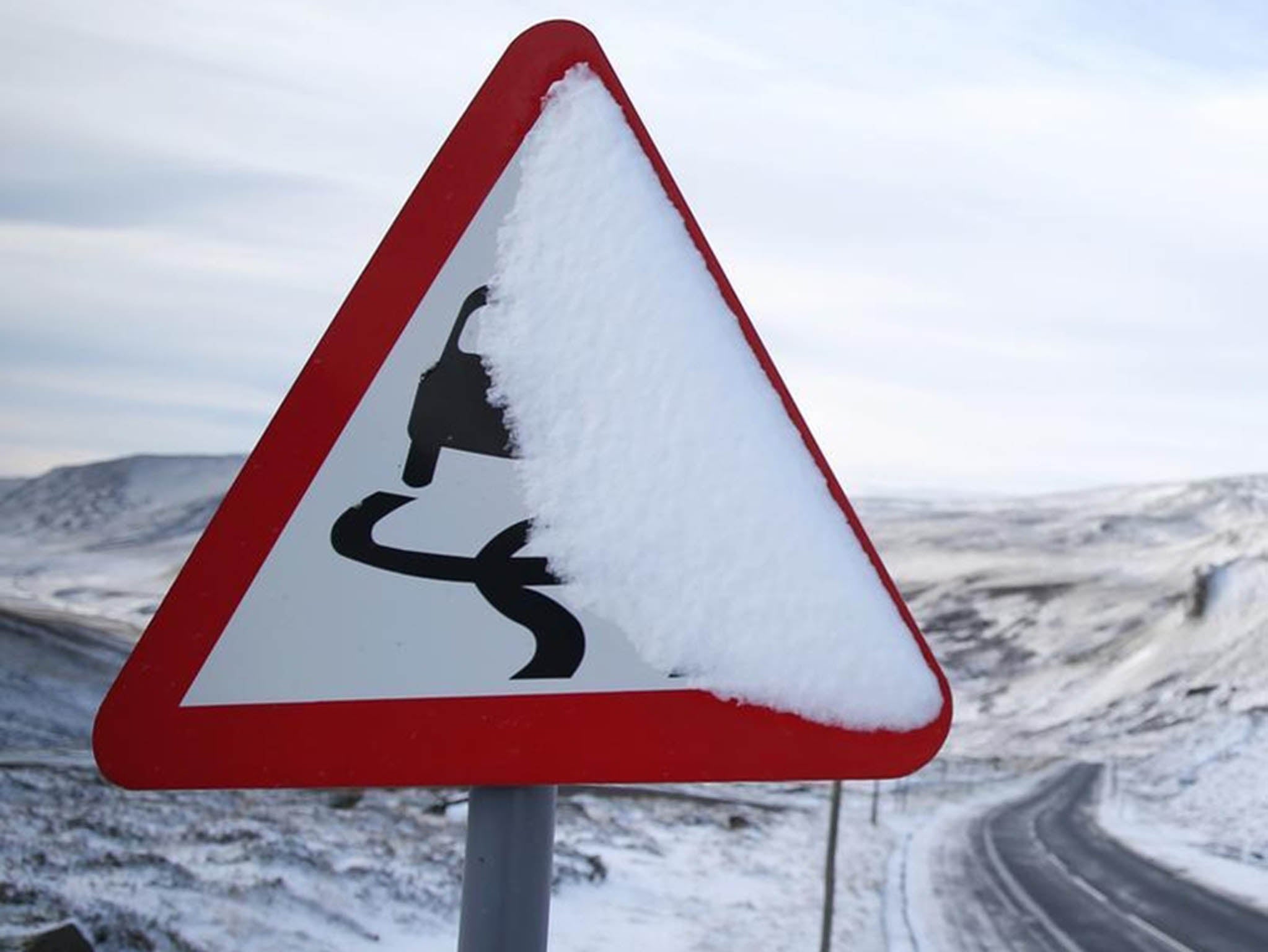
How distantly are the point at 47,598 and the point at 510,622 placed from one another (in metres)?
94.2

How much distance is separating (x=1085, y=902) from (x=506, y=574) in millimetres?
20789

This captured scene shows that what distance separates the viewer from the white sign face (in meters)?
1.55

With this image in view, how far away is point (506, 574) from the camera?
157 cm

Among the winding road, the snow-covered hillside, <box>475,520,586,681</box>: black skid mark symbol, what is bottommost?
the snow-covered hillside

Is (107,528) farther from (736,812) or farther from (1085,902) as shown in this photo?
(1085,902)

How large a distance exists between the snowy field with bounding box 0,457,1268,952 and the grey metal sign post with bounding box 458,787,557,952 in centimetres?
705

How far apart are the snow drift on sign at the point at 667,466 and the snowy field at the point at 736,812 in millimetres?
7263

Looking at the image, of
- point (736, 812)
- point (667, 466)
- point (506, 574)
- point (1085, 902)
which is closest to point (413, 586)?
point (506, 574)

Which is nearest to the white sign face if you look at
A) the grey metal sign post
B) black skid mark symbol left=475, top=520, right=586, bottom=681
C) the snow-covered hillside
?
black skid mark symbol left=475, top=520, right=586, bottom=681

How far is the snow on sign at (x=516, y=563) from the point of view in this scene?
1.54m

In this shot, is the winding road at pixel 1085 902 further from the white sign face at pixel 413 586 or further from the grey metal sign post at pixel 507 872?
the white sign face at pixel 413 586

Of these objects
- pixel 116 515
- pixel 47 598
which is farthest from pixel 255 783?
pixel 116 515

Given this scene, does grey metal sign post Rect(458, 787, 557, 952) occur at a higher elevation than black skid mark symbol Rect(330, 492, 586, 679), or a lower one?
lower

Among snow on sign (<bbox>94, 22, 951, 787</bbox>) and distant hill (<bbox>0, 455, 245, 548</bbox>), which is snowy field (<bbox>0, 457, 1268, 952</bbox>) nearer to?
snow on sign (<bbox>94, 22, 951, 787</bbox>)
